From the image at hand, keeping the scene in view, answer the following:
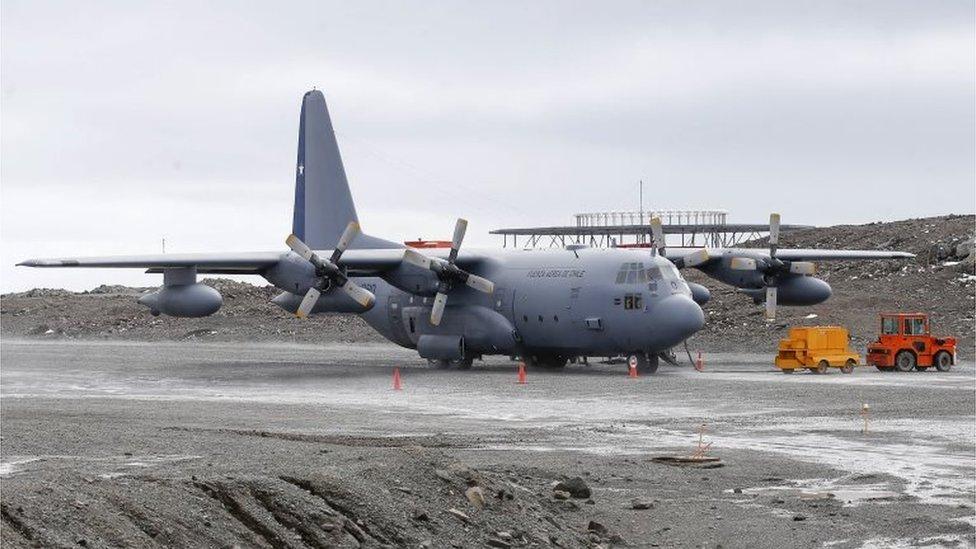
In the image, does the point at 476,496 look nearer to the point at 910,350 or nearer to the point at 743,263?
the point at 910,350

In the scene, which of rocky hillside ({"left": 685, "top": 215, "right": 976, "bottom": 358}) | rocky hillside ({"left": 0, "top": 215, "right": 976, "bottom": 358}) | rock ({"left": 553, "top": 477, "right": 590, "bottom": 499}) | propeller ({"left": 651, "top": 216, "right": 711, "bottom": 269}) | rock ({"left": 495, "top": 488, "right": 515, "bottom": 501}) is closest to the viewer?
rock ({"left": 495, "top": 488, "right": 515, "bottom": 501})

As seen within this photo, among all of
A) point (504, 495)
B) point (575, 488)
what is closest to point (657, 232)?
point (575, 488)

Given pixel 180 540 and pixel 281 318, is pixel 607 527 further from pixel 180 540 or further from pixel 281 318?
pixel 281 318

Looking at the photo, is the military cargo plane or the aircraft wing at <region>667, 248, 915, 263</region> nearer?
the military cargo plane

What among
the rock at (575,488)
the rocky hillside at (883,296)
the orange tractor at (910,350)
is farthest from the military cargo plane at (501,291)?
the rock at (575,488)

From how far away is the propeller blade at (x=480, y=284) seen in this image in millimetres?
44562

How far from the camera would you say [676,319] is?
40656mm

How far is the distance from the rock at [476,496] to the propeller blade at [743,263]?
33.9 m

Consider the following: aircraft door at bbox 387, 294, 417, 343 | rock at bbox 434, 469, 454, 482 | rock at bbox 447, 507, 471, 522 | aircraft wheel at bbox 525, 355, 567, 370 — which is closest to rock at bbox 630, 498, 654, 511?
rock at bbox 434, 469, 454, 482

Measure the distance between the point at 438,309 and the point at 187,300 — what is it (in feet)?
25.0

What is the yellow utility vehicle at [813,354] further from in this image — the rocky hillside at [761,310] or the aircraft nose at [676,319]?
the rocky hillside at [761,310]

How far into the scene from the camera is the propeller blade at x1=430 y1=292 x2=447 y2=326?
146 feet

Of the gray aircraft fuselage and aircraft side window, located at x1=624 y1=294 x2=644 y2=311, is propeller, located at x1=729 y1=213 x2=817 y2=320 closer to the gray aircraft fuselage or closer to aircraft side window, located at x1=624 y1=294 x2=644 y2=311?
the gray aircraft fuselage

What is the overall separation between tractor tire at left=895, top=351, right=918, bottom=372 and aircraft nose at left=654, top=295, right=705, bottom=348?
7.16 meters
